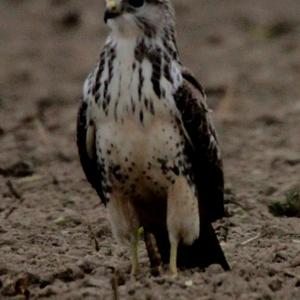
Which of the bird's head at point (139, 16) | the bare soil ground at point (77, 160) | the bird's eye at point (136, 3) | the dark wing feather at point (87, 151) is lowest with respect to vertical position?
the bare soil ground at point (77, 160)

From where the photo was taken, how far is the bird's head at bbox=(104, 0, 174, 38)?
7242 millimetres

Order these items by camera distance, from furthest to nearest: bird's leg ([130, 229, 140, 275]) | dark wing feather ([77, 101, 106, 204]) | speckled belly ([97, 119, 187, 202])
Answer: bird's leg ([130, 229, 140, 275])
dark wing feather ([77, 101, 106, 204])
speckled belly ([97, 119, 187, 202])

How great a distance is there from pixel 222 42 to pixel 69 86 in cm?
240

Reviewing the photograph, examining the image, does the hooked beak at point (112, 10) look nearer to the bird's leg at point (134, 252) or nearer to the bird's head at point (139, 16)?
the bird's head at point (139, 16)

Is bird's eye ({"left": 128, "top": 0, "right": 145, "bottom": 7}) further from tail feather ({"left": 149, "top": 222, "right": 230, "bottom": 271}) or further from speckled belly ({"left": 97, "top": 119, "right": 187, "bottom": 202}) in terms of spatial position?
tail feather ({"left": 149, "top": 222, "right": 230, "bottom": 271})

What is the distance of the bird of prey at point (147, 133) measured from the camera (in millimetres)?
7164

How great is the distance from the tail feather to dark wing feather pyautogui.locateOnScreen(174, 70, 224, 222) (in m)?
0.11

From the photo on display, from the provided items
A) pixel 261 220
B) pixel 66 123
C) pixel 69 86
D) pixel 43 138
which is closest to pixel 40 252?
pixel 261 220

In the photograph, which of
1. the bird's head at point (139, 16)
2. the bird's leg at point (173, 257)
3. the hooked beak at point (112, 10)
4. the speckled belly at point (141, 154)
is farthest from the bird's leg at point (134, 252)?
the hooked beak at point (112, 10)

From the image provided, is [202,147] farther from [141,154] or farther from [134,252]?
[134,252]

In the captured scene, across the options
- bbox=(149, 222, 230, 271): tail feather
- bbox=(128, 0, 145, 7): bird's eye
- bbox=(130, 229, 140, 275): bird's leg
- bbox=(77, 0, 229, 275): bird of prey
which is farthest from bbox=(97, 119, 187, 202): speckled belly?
bbox=(128, 0, 145, 7): bird's eye

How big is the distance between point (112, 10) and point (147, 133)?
67cm

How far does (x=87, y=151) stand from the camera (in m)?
7.55

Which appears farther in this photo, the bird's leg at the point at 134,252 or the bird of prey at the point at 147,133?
the bird's leg at the point at 134,252
